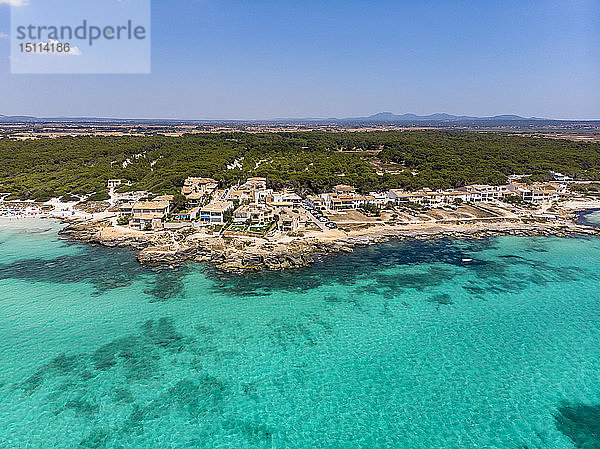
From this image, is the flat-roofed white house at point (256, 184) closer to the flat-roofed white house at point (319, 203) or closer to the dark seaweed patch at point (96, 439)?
the flat-roofed white house at point (319, 203)

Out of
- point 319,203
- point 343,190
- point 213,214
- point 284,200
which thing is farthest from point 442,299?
point 343,190

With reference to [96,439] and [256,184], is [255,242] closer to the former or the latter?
[256,184]

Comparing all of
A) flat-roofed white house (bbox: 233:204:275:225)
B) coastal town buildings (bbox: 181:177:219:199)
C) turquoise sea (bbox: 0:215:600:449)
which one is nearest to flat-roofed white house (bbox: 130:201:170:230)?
flat-roofed white house (bbox: 233:204:275:225)

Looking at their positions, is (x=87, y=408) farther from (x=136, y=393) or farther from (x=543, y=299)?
(x=543, y=299)

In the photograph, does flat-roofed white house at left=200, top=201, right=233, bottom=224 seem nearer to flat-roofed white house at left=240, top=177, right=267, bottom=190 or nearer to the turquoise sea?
flat-roofed white house at left=240, top=177, right=267, bottom=190

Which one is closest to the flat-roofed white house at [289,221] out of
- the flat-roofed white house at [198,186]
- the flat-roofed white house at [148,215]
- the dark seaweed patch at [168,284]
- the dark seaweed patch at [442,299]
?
the dark seaweed patch at [168,284]
